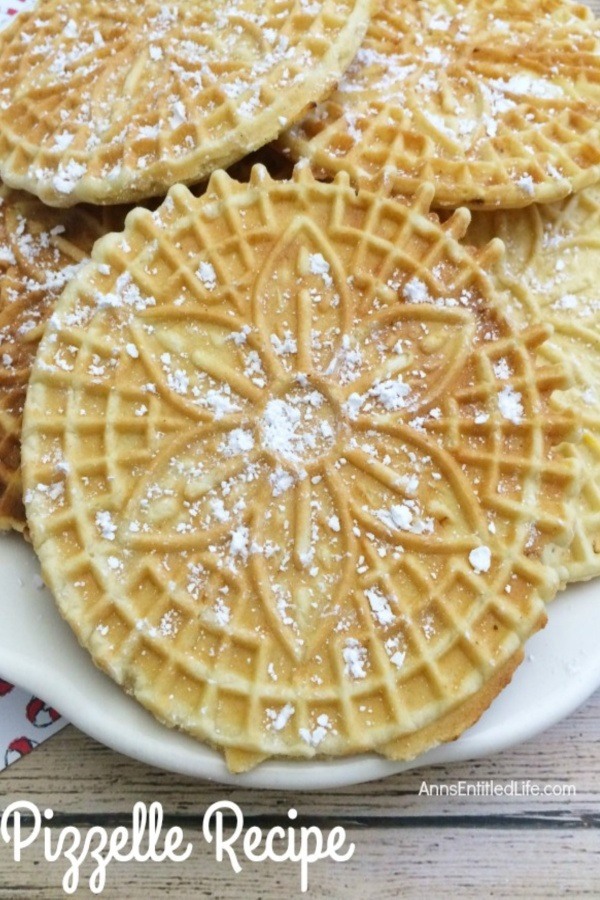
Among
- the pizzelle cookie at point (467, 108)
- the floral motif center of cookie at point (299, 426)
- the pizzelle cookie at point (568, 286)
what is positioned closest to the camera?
the floral motif center of cookie at point (299, 426)

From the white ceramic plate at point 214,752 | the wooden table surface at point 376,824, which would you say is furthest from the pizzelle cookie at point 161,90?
the wooden table surface at point 376,824

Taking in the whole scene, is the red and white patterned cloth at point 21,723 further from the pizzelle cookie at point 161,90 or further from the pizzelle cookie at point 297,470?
the pizzelle cookie at point 161,90

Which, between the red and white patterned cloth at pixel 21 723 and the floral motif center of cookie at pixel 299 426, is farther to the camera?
the red and white patterned cloth at pixel 21 723

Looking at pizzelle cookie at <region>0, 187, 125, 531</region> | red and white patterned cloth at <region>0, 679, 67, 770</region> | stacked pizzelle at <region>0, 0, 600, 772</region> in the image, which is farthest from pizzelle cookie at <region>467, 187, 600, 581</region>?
red and white patterned cloth at <region>0, 679, 67, 770</region>

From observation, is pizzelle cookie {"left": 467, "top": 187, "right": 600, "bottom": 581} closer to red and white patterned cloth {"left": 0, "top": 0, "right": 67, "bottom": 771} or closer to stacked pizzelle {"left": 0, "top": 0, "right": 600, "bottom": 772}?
stacked pizzelle {"left": 0, "top": 0, "right": 600, "bottom": 772}

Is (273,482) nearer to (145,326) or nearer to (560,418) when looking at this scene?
(145,326)

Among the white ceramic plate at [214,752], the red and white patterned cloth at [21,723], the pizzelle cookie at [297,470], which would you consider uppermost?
the pizzelle cookie at [297,470]

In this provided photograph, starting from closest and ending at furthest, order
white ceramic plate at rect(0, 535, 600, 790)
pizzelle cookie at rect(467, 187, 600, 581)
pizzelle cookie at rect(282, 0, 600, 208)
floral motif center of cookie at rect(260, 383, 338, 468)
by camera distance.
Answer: white ceramic plate at rect(0, 535, 600, 790), floral motif center of cookie at rect(260, 383, 338, 468), pizzelle cookie at rect(467, 187, 600, 581), pizzelle cookie at rect(282, 0, 600, 208)

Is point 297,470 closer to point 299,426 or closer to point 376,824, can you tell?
point 299,426
